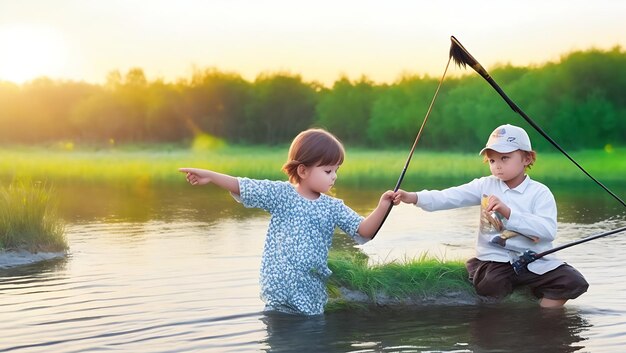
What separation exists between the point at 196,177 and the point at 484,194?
2.16 m

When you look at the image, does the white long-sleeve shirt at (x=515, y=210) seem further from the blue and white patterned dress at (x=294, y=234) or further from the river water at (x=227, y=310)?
the blue and white patterned dress at (x=294, y=234)

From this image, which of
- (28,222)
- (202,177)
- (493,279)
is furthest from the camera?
(28,222)

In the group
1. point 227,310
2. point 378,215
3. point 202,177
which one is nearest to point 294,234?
point 378,215

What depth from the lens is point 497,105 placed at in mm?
44594

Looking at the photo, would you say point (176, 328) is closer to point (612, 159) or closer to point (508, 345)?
point (508, 345)

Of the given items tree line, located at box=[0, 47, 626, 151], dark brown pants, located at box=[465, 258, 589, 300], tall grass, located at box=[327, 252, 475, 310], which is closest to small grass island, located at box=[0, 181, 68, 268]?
tall grass, located at box=[327, 252, 475, 310]

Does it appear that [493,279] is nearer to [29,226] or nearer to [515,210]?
[515,210]

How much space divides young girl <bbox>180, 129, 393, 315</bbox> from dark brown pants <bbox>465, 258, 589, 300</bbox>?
106 cm

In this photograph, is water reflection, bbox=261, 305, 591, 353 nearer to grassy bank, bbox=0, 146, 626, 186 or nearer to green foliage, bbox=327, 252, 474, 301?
green foliage, bbox=327, 252, 474, 301

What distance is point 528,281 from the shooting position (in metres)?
6.87

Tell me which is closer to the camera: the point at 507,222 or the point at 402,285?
the point at 507,222

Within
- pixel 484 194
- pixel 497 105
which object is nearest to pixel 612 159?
pixel 497 105

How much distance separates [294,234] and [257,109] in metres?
46.5

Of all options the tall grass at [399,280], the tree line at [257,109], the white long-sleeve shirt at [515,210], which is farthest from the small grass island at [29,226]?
the tree line at [257,109]
